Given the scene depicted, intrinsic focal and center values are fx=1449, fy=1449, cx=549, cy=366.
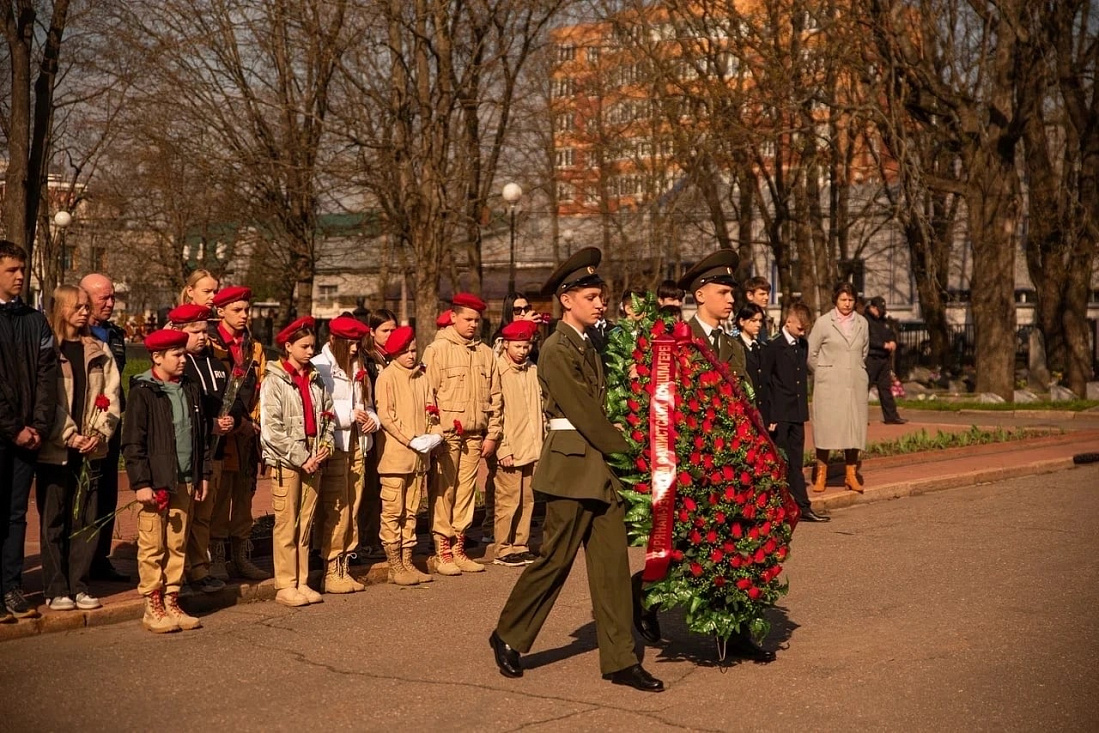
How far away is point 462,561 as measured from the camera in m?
10.6

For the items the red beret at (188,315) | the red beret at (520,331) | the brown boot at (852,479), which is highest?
the red beret at (188,315)

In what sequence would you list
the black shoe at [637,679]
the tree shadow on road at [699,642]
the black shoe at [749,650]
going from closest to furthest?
the black shoe at [637,679] < the black shoe at [749,650] < the tree shadow on road at [699,642]

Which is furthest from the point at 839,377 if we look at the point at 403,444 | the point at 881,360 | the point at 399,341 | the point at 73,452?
the point at 881,360

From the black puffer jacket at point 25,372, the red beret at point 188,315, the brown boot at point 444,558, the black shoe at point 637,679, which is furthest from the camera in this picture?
the brown boot at point 444,558

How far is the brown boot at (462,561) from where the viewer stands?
416 inches

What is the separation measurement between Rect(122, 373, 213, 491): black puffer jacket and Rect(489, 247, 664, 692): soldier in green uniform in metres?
2.35

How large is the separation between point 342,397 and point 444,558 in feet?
5.07

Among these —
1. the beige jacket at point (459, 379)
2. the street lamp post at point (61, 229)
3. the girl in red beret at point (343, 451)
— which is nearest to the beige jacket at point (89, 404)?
the girl in red beret at point (343, 451)

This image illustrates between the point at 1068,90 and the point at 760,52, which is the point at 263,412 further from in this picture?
the point at 1068,90

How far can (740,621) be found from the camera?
727 centimetres

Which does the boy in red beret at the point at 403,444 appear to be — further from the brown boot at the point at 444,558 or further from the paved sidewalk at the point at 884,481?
the paved sidewalk at the point at 884,481

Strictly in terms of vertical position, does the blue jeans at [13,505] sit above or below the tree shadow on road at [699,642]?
above

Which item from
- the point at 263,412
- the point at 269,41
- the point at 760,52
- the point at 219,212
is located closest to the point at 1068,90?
the point at 760,52

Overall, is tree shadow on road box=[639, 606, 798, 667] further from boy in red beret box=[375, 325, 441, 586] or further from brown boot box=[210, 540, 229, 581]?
brown boot box=[210, 540, 229, 581]
